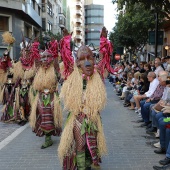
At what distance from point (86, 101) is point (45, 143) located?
226cm

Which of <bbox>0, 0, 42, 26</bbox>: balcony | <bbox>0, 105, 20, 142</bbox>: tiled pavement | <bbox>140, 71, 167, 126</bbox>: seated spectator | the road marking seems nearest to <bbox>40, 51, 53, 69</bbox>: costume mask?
the road marking

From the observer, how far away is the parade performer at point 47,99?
215 inches

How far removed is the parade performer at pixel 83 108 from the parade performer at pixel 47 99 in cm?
166

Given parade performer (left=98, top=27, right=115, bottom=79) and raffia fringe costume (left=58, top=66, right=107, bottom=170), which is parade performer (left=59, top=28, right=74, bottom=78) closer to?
raffia fringe costume (left=58, top=66, right=107, bottom=170)


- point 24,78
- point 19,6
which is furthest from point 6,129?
point 19,6

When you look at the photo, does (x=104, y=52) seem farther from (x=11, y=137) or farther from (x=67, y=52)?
(x=11, y=137)

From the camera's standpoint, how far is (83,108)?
3773 mm

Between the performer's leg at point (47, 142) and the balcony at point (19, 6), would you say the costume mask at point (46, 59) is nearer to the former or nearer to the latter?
the performer's leg at point (47, 142)

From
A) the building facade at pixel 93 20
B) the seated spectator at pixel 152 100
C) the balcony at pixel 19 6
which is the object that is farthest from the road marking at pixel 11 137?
the building facade at pixel 93 20

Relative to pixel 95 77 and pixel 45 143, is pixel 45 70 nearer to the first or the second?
pixel 45 143

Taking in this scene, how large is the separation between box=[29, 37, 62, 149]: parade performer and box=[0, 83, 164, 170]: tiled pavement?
454 mm

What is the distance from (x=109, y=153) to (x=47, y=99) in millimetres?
1607

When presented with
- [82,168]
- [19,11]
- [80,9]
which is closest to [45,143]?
[82,168]

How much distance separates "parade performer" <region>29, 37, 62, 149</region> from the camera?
17.9 ft
